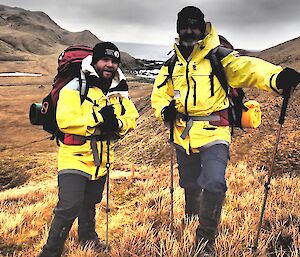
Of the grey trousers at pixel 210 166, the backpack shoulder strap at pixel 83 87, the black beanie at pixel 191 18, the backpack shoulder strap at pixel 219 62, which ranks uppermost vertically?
the black beanie at pixel 191 18

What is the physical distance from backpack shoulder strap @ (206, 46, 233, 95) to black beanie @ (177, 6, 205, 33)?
1.08 ft

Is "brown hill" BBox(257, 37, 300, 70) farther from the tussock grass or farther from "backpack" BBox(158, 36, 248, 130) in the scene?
"backpack" BBox(158, 36, 248, 130)

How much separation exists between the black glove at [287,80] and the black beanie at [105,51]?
1.76m

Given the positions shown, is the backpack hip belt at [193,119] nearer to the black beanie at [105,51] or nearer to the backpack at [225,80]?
the backpack at [225,80]

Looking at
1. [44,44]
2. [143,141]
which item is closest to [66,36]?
[44,44]

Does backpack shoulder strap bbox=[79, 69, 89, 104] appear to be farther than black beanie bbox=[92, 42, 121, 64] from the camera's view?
No

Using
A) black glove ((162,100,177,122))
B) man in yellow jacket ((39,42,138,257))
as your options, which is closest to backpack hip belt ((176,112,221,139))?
black glove ((162,100,177,122))

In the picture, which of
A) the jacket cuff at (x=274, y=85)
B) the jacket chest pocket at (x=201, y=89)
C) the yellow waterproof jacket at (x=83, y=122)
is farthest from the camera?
the jacket chest pocket at (x=201, y=89)

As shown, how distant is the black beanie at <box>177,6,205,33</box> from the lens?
14.1 feet

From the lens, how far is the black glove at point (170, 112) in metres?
4.38

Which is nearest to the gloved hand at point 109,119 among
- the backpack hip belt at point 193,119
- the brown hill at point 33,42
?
the backpack hip belt at point 193,119

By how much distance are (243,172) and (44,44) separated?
148945mm

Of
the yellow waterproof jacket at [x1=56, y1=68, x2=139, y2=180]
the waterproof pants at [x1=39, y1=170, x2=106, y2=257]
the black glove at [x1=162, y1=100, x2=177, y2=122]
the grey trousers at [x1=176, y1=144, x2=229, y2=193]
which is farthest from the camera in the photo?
the black glove at [x1=162, y1=100, x2=177, y2=122]

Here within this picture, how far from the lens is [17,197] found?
7.69 metres
